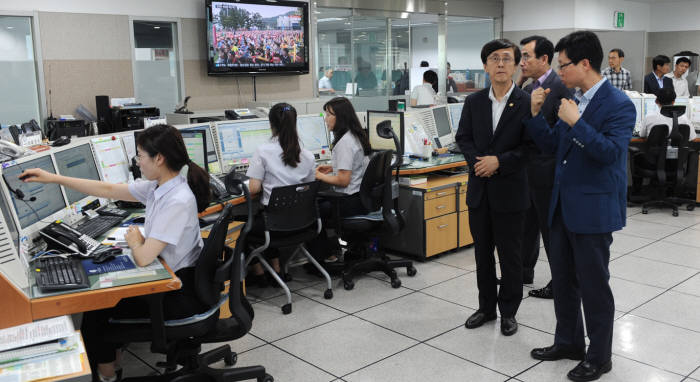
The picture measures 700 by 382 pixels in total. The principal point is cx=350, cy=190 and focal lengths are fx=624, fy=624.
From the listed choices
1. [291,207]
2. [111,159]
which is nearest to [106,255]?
[111,159]

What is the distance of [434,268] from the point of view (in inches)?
185

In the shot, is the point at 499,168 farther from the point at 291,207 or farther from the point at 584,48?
the point at 291,207

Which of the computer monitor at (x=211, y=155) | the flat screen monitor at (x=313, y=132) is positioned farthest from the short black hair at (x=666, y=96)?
the computer monitor at (x=211, y=155)

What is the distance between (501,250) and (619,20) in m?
9.86

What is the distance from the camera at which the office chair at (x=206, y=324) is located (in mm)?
2463

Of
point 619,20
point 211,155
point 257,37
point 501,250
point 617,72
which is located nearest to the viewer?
point 501,250

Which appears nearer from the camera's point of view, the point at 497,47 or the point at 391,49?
the point at 497,47

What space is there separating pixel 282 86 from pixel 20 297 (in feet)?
20.8

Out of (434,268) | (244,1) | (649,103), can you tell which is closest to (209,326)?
(434,268)

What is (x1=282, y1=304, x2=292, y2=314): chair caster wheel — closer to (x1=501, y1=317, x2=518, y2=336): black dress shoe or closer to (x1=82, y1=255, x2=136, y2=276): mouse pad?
(x1=501, y1=317, x2=518, y2=336): black dress shoe

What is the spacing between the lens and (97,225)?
307cm

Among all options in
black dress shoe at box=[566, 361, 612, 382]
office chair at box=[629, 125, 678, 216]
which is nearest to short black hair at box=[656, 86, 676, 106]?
office chair at box=[629, 125, 678, 216]

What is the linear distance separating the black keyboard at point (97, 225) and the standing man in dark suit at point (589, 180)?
83.5 inches

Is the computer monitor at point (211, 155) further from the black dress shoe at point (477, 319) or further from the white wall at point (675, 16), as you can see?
the white wall at point (675, 16)
